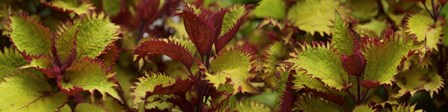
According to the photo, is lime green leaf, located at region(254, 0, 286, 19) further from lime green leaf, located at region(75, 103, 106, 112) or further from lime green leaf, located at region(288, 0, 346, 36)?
lime green leaf, located at region(75, 103, 106, 112)

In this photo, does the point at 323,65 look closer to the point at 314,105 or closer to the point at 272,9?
the point at 314,105

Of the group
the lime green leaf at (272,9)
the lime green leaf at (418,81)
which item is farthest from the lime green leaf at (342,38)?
the lime green leaf at (272,9)

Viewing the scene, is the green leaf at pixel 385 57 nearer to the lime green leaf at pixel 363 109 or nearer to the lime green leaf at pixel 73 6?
the lime green leaf at pixel 363 109

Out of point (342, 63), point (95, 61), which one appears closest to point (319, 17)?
point (342, 63)

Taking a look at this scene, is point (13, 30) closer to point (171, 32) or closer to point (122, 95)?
point (122, 95)

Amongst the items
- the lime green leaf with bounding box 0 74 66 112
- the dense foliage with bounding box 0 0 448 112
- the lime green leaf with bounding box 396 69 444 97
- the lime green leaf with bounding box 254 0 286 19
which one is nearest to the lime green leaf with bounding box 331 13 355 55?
the dense foliage with bounding box 0 0 448 112

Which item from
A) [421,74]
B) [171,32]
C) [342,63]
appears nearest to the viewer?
[342,63]
